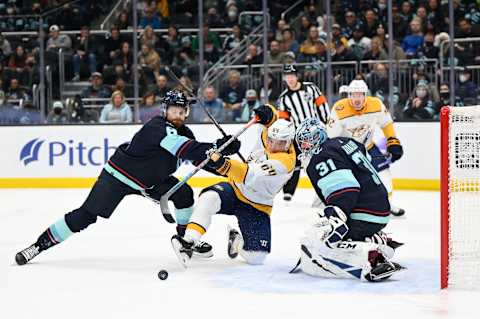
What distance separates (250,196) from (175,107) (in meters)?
0.66

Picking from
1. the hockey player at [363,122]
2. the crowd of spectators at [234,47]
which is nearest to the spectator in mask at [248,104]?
the crowd of spectators at [234,47]

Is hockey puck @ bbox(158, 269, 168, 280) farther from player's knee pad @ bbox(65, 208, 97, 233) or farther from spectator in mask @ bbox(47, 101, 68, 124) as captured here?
spectator in mask @ bbox(47, 101, 68, 124)

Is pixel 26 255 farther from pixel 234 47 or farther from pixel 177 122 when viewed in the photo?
pixel 234 47

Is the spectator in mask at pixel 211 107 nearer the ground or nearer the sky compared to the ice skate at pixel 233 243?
nearer the sky

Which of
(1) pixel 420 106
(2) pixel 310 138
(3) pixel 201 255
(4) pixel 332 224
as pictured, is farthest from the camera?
(1) pixel 420 106

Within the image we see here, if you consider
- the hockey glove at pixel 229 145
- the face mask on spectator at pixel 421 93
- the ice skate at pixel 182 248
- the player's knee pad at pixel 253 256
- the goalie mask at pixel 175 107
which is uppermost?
the goalie mask at pixel 175 107

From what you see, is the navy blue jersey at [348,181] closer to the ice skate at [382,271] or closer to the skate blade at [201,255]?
the ice skate at [382,271]

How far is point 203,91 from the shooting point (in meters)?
11.3

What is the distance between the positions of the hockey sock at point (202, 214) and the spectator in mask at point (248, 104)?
5219mm

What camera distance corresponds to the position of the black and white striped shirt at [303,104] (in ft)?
29.3

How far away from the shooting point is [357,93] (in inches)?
309

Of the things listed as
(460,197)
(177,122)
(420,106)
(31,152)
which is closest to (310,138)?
(460,197)

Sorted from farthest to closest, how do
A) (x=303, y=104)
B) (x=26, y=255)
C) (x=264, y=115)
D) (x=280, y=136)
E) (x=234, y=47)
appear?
(x=234, y=47), (x=303, y=104), (x=264, y=115), (x=26, y=255), (x=280, y=136)

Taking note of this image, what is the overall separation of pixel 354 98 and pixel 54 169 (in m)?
Result: 4.16
